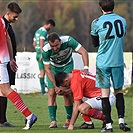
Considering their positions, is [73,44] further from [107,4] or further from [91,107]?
[107,4]

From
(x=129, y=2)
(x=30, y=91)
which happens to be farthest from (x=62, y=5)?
(x=30, y=91)

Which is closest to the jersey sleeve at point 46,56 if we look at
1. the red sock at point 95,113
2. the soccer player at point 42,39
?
the red sock at point 95,113

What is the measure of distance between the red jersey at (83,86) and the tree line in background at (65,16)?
130ft

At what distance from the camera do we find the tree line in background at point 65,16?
54.1 m

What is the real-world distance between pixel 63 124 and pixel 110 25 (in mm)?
2759

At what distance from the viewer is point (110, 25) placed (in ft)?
32.5

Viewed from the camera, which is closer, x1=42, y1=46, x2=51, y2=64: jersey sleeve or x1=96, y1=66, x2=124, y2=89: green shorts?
x1=96, y1=66, x2=124, y2=89: green shorts

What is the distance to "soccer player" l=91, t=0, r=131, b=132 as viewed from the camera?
391 inches

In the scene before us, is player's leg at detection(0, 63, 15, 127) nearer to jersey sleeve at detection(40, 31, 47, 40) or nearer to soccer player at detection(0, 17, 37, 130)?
soccer player at detection(0, 17, 37, 130)

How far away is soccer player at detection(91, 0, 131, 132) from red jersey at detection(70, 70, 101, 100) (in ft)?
2.06

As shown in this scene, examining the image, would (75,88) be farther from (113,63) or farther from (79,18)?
(79,18)

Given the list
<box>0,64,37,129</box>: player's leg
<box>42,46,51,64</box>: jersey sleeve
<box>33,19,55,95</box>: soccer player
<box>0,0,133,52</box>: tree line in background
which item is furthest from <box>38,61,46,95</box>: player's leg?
<box>0,0,133,52</box>: tree line in background

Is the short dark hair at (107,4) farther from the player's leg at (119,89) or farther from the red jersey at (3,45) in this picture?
the red jersey at (3,45)

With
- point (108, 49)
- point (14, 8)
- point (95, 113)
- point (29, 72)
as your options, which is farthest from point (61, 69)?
point (29, 72)
